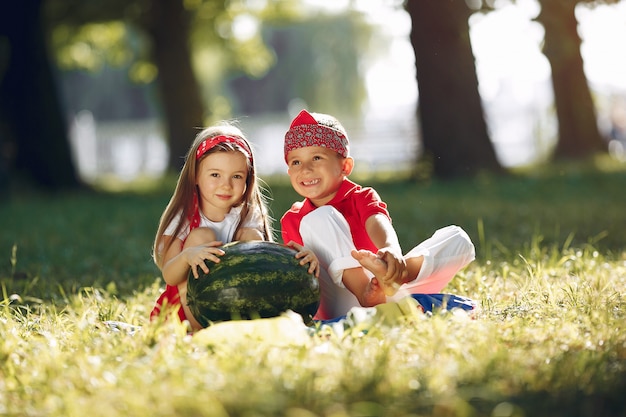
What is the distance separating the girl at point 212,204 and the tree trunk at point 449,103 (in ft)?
29.9

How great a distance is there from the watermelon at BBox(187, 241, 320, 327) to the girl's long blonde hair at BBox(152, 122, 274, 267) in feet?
1.85

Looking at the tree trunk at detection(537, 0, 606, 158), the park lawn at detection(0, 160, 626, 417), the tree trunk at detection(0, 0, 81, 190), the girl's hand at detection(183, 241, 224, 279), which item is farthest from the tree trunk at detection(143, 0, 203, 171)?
the girl's hand at detection(183, 241, 224, 279)

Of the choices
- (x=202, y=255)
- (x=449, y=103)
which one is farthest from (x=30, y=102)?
(x=202, y=255)

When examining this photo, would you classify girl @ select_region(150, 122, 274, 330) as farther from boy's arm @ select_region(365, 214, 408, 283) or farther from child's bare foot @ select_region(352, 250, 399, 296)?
child's bare foot @ select_region(352, 250, 399, 296)

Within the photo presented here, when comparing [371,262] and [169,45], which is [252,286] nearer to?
[371,262]

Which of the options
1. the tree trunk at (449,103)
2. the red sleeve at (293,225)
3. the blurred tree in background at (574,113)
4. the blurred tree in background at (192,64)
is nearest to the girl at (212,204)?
the red sleeve at (293,225)

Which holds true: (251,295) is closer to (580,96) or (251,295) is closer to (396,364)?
(396,364)

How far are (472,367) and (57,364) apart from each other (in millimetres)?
1455

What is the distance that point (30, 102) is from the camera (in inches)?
687

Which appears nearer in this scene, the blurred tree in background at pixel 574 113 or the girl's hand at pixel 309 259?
the girl's hand at pixel 309 259

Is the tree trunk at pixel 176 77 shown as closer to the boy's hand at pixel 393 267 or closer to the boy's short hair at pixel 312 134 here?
the boy's short hair at pixel 312 134

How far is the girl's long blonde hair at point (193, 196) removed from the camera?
4.42 m

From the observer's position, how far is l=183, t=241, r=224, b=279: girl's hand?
12.8 ft

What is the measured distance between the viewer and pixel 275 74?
61188 mm
